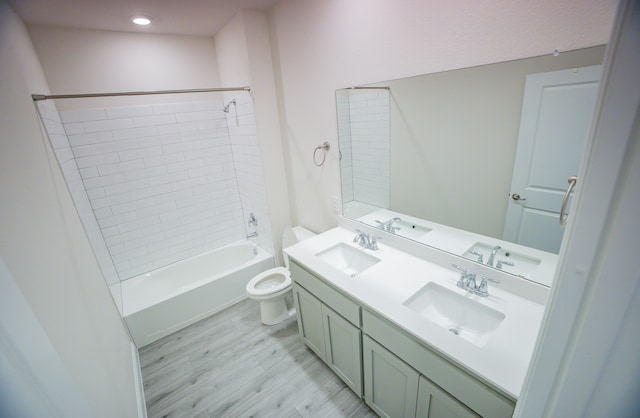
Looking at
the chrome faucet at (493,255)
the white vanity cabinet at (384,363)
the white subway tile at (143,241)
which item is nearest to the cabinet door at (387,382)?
the white vanity cabinet at (384,363)

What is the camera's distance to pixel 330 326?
1777mm

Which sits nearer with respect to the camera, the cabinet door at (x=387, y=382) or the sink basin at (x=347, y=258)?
the cabinet door at (x=387, y=382)

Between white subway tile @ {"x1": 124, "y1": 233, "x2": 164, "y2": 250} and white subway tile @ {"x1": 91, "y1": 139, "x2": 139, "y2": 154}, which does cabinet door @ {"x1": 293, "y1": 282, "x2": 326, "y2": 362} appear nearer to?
white subway tile @ {"x1": 124, "y1": 233, "x2": 164, "y2": 250}

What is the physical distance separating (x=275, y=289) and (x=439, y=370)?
157cm

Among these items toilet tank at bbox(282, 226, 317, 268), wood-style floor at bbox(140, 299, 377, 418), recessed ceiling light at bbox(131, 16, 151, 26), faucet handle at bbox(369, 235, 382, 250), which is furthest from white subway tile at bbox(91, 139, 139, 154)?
faucet handle at bbox(369, 235, 382, 250)

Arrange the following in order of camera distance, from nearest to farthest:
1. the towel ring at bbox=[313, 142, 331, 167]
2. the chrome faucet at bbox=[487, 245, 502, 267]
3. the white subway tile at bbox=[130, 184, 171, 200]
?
1. the chrome faucet at bbox=[487, 245, 502, 267]
2. the towel ring at bbox=[313, 142, 331, 167]
3. the white subway tile at bbox=[130, 184, 171, 200]

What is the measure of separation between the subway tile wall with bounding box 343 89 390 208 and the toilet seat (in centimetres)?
105

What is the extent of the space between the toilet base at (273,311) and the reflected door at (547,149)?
1.97 metres

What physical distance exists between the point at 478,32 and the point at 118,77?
296 cm

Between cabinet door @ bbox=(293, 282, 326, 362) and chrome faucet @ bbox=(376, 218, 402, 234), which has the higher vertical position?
chrome faucet @ bbox=(376, 218, 402, 234)

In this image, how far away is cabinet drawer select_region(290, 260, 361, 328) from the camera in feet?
4.99

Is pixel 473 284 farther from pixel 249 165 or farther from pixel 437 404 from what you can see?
pixel 249 165

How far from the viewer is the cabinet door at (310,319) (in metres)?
1.88

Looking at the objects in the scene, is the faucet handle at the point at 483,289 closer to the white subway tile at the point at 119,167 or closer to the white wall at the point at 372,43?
the white wall at the point at 372,43
